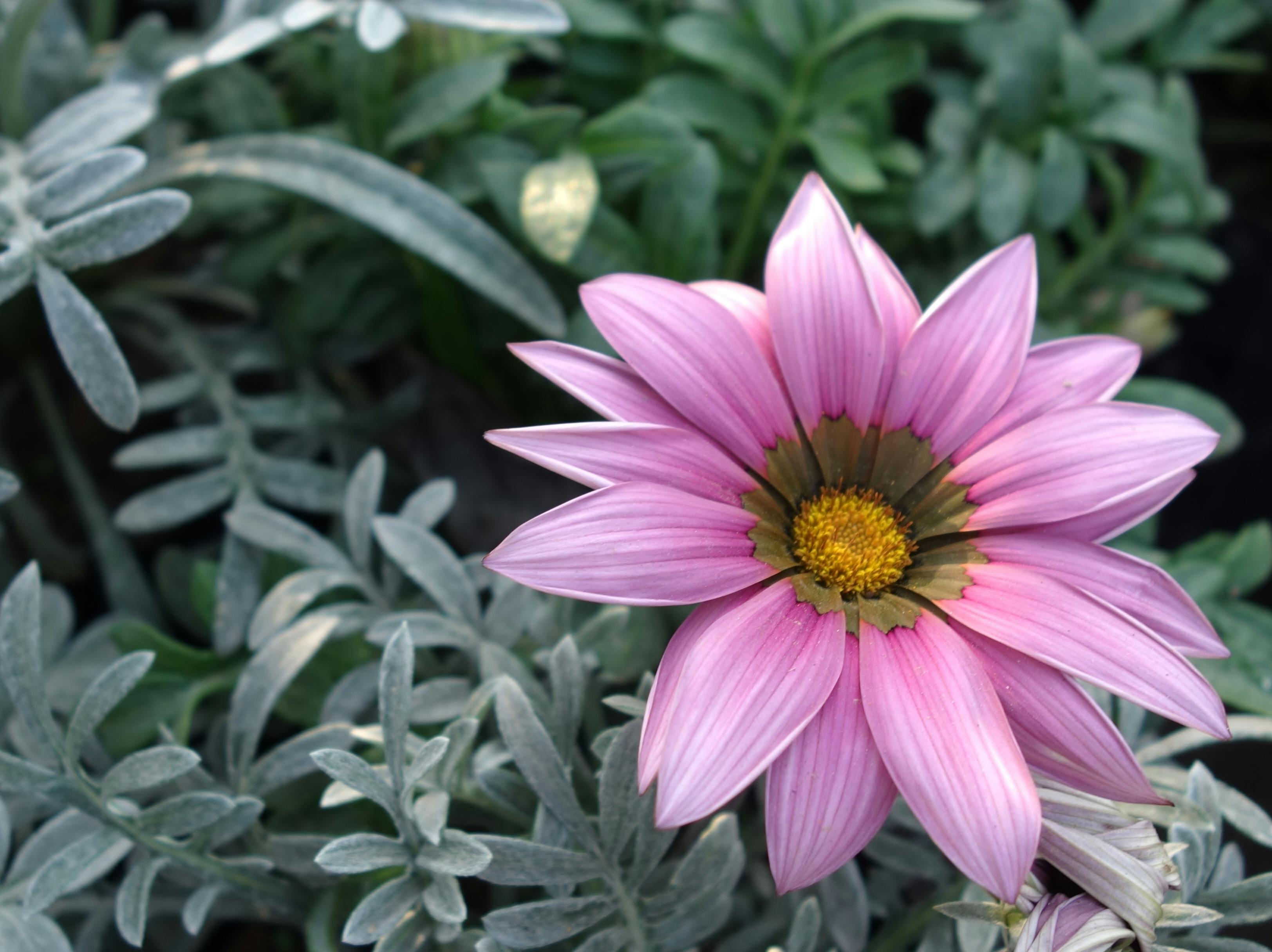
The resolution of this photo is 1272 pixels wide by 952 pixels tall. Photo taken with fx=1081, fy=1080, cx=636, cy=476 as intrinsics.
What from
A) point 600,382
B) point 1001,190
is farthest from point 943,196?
point 600,382

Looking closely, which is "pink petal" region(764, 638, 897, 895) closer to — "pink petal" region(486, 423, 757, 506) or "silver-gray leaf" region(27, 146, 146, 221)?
"pink petal" region(486, 423, 757, 506)

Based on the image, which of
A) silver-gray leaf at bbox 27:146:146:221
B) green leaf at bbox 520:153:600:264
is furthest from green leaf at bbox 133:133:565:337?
silver-gray leaf at bbox 27:146:146:221

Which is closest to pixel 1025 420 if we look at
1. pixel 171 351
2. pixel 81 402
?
pixel 171 351

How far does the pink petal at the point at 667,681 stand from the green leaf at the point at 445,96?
0.66 m

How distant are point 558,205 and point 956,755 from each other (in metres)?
0.63

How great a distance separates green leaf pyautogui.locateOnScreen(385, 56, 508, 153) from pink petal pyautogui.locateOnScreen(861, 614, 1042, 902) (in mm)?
716

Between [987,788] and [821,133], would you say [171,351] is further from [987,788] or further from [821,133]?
[987,788]

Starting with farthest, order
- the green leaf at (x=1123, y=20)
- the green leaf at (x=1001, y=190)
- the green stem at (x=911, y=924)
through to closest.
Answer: the green leaf at (x=1123, y=20) < the green leaf at (x=1001, y=190) < the green stem at (x=911, y=924)

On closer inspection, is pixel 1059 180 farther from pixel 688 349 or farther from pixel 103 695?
pixel 103 695

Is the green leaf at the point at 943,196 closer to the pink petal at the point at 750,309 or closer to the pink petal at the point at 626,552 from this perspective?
the pink petal at the point at 750,309

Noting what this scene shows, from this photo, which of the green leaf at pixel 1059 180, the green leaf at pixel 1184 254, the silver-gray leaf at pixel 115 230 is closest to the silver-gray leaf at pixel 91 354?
the silver-gray leaf at pixel 115 230

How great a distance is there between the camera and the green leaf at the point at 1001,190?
119cm

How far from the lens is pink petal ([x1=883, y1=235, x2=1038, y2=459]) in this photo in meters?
0.72

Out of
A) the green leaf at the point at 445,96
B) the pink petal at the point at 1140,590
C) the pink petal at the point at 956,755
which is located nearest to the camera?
the pink petal at the point at 956,755
